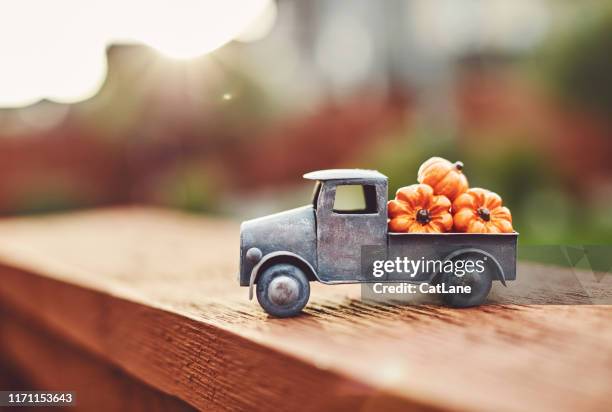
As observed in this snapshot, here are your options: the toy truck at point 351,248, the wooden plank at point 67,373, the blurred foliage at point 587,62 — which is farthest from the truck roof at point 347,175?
the blurred foliage at point 587,62

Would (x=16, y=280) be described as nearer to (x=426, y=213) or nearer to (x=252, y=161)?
(x=426, y=213)

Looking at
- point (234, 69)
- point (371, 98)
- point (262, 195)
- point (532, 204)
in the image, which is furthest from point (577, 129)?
point (234, 69)

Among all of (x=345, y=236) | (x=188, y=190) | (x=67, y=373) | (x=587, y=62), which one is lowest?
(x=67, y=373)

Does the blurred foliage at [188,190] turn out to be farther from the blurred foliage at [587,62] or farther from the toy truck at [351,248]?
the toy truck at [351,248]

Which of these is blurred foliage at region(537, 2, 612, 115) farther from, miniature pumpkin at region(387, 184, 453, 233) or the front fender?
the front fender

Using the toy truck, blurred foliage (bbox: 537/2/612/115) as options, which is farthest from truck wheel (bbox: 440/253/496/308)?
blurred foliage (bbox: 537/2/612/115)

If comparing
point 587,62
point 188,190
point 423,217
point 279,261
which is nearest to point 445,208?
point 423,217

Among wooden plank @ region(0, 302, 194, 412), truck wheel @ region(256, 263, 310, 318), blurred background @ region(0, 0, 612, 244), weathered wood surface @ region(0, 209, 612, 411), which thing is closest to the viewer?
weathered wood surface @ region(0, 209, 612, 411)

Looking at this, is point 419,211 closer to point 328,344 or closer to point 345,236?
point 345,236
